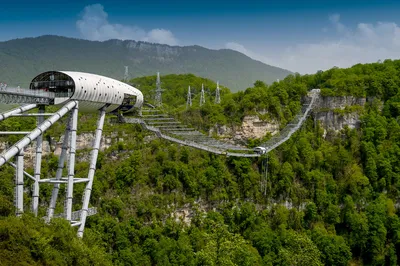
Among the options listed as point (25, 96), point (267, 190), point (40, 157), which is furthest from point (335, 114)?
point (25, 96)

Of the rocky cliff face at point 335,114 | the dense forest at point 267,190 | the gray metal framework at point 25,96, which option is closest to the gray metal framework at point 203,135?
the dense forest at point 267,190

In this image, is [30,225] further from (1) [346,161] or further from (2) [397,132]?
(2) [397,132]

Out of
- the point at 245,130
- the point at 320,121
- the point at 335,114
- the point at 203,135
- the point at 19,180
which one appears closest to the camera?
the point at 19,180

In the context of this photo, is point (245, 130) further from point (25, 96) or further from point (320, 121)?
point (25, 96)

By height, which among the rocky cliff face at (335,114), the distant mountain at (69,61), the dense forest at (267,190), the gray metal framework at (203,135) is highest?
the distant mountain at (69,61)

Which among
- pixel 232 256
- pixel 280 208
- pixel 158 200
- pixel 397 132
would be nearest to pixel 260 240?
pixel 280 208

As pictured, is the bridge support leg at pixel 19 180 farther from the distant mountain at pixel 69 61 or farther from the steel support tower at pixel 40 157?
the distant mountain at pixel 69 61

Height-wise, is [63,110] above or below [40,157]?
above

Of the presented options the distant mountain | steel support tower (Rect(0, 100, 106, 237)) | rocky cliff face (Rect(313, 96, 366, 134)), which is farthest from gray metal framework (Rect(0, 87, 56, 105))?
the distant mountain

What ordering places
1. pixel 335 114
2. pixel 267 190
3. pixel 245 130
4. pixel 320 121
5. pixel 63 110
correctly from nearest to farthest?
pixel 63 110 → pixel 267 190 → pixel 245 130 → pixel 335 114 → pixel 320 121

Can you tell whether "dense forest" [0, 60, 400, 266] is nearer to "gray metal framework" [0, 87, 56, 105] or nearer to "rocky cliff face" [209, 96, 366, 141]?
"rocky cliff face" [209, 96, 366, 141]
